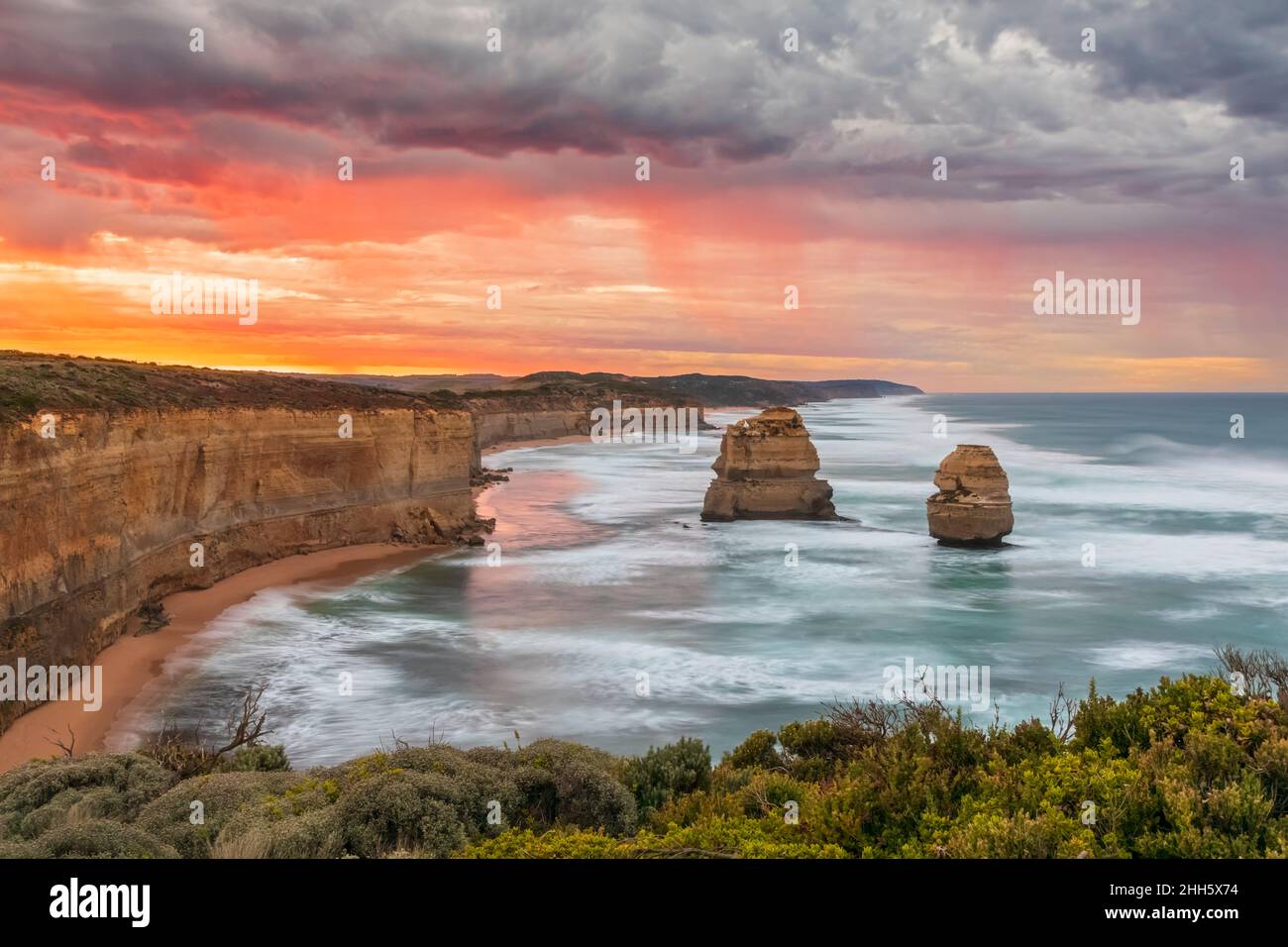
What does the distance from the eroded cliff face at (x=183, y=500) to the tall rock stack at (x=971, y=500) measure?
765 inches

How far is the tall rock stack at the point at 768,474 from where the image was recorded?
139 feet

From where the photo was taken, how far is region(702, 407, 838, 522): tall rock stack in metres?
42.2

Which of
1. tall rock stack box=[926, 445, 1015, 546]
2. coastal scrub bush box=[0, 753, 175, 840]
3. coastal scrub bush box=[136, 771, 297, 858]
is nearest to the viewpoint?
coastal scrub bush box=[136, 771, 297, 858]

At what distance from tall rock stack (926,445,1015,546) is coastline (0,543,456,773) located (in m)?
19.7

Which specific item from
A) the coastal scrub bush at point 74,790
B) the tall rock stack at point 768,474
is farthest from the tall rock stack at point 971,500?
the coastal scrub bush at point 74,790

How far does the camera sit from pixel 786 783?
996 cm

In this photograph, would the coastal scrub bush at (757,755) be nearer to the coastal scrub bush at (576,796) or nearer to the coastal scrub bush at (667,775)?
the coastal scrub bush at (667,775)

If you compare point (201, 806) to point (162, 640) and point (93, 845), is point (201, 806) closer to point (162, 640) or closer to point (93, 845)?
point (93, 845)

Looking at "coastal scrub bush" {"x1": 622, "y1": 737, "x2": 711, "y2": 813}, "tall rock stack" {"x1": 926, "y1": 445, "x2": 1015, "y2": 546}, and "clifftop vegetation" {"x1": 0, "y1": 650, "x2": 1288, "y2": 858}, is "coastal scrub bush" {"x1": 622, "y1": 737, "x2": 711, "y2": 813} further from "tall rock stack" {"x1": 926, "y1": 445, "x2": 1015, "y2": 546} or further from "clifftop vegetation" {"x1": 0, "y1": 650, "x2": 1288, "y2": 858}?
"tall rock stack" {"x1": 926, "y1": 445, "x2": 1015, "y2": 546}

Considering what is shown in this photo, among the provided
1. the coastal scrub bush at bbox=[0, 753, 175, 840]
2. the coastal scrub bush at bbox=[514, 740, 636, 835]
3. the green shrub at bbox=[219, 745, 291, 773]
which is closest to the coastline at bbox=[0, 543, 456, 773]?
the green shrub at bbox=[219, 745, 291, 773]

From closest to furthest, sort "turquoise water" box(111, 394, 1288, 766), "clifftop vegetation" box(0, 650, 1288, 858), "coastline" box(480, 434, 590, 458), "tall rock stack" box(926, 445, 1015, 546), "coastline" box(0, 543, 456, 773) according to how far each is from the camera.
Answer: "clifftop vegetation" box(0, 650, 1288, 858)
"coastline" box(0, 543, 456, 773)
"turquoise water" box(111, 394, 1288, 766)
"tall rock stack" box(926, 445, 1015, 546)
"coastline" box(480, 434, 590, 458)
